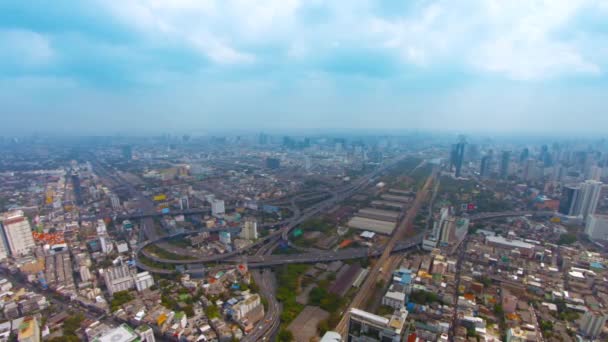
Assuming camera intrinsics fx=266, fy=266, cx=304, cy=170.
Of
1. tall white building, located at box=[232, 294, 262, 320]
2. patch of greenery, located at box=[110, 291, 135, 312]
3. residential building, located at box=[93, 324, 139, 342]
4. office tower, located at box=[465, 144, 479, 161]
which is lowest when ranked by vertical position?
patch of greenery, located at box=[110, 291, 135, 312]

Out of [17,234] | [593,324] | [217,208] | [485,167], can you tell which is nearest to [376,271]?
[593,324]

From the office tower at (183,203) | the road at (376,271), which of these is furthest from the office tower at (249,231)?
the office tower at (183,203)

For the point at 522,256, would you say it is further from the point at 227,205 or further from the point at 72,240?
the point at 72,240

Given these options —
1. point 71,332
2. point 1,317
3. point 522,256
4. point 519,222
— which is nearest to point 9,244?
point 1,317

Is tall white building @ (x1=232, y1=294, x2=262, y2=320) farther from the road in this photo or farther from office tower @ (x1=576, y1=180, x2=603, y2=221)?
office tower @ (x1=576, y1=180, x2=603, y2=221)

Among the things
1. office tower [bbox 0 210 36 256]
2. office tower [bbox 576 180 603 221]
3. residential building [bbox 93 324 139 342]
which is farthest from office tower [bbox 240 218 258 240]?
office tower [bbox 576 180 603 221]

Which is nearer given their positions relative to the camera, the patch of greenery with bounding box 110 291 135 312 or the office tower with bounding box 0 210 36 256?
the patch of greenery with bounding box 110 291 135 312

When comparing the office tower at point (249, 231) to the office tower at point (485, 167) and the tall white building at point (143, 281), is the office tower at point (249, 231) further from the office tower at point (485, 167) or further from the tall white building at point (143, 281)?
the office tower at point (485, 167)
